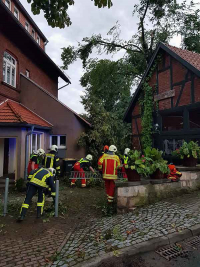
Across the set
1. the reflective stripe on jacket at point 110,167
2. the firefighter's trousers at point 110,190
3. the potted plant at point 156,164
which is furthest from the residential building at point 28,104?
the potted plant at point 156,164

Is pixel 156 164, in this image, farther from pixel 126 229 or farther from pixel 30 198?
pixel 30 198

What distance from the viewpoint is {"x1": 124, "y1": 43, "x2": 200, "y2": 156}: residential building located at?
30.4 feet

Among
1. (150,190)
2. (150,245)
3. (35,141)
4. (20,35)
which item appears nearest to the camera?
(150,245)

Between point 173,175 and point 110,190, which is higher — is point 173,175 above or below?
above

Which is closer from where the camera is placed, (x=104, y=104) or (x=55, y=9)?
(x=55, y=9)

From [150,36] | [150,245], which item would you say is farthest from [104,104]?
[150,245]

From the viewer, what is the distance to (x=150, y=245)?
3508 millimetres

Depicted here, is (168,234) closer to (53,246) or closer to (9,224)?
(53,246)

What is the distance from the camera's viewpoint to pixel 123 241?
3.62 meters

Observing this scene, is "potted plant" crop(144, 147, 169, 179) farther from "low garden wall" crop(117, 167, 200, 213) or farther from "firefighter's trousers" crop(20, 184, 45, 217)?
"firefighter's trousers" crop(20, 184, 45, 217)

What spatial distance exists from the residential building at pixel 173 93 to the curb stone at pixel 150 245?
19.4 ft

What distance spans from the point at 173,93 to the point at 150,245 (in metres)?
8.15

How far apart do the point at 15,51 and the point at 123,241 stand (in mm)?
10503

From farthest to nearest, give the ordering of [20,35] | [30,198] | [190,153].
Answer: [20,35], [190,153], [30,198]
